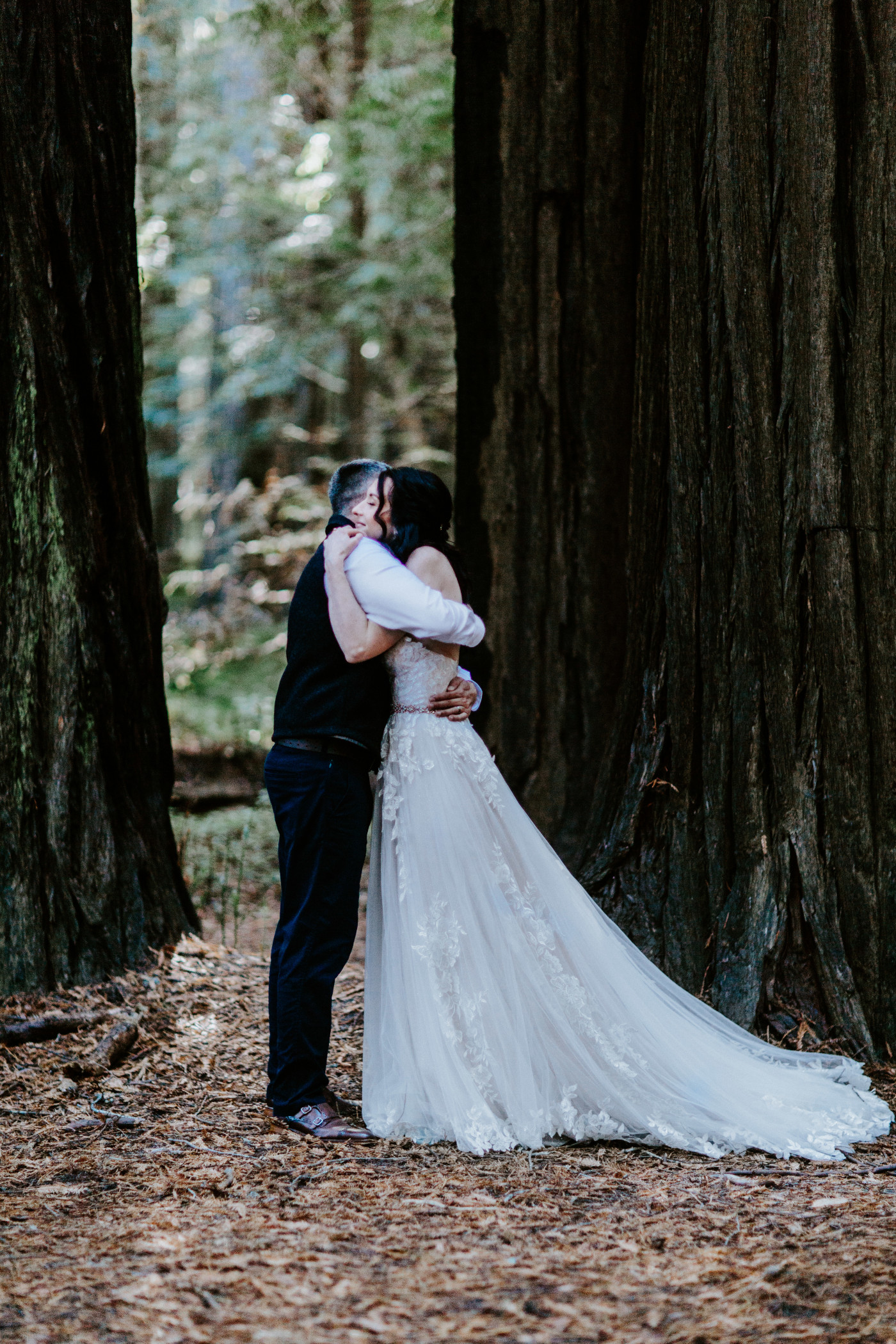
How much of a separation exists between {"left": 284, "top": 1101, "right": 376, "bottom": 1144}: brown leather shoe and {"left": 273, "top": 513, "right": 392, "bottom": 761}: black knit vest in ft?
3.65

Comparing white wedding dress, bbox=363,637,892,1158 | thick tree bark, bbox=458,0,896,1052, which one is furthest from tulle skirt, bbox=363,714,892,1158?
thick tree bark, bbox=458,0,896,1052

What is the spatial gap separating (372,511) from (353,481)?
13 centimetres

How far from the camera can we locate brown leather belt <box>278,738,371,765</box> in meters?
3.53

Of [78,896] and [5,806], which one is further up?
[5,806]

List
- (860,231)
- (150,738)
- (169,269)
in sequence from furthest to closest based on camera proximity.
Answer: (169,269) < (150,738) < (860,231)

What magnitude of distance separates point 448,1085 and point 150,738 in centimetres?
216

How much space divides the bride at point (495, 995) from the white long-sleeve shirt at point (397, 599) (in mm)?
47

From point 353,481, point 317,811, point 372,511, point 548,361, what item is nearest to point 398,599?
point 372,511

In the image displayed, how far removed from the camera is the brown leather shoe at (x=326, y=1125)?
344cm

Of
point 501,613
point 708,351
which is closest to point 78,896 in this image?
point 501,613

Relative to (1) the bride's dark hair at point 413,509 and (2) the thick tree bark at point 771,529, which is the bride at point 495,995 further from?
(2) the thick tree bark at point 771,529

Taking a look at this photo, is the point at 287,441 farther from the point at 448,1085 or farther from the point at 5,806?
the point at 448,1085

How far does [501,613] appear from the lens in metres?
5.67

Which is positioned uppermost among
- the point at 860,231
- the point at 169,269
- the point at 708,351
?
the point at 169,269
